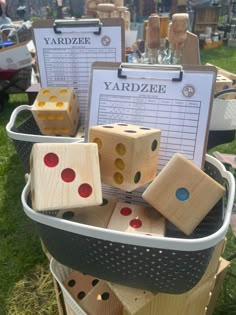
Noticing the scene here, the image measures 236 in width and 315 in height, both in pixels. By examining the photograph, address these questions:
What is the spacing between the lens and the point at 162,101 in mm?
810

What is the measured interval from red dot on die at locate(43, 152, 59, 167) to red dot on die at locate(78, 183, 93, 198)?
69 mm

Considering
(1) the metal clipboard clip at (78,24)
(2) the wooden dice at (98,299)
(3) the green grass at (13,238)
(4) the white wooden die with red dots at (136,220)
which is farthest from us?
(3) the green grass at (13,238)

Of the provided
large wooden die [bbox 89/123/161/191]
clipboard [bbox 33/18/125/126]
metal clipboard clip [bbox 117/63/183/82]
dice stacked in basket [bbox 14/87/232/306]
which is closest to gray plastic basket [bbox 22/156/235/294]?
dice stacked in basket [bbox 14/87/232/306]

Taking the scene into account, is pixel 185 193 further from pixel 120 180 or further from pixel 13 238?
pixel 13 238

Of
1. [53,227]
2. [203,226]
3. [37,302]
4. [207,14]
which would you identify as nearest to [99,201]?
[53,227]

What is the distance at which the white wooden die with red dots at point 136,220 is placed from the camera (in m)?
0.70

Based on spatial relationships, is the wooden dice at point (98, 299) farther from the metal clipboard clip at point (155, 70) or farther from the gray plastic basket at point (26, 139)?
the metal clipboard clip at point (155, 70)

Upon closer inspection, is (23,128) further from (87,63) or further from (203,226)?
(203,226)

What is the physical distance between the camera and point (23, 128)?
4.00ft

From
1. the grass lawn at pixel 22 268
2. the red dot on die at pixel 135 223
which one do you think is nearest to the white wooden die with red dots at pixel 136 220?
the red dot on die at pixel 135 223

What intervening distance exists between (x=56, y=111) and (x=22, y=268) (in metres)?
0.73

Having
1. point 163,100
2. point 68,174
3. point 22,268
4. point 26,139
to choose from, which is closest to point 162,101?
point 163,100

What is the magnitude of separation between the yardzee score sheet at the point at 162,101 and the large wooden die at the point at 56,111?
216 millimetres

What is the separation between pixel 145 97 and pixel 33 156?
0.31 m
